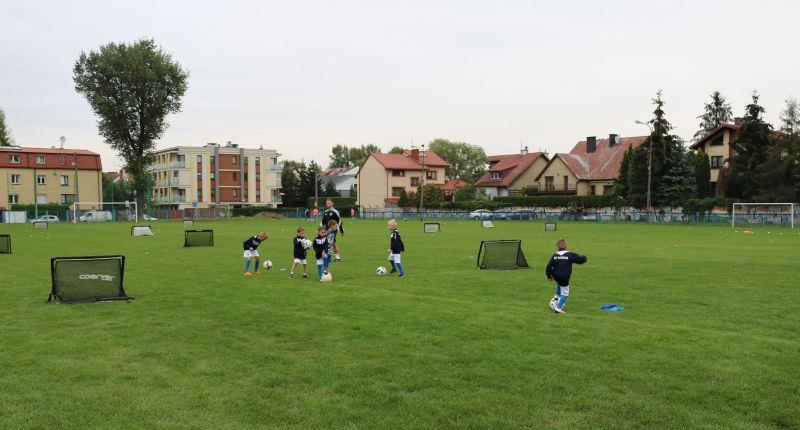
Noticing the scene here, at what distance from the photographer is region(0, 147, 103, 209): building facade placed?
89.6 metres

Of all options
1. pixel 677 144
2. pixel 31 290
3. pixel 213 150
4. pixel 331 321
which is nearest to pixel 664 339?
pixel 331 321

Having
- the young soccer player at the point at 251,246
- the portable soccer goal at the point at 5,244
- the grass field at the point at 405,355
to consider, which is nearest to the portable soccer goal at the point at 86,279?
the grass field at the point at 405,355

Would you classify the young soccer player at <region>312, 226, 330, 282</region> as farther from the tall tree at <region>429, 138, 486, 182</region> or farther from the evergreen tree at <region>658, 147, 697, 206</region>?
the tall tree at <region>429, 138, 486, 182</region>

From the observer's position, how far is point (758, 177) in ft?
201

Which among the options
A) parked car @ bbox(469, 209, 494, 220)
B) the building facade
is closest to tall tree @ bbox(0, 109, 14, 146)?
the building facade

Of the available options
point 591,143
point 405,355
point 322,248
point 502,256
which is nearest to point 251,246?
point 322,248

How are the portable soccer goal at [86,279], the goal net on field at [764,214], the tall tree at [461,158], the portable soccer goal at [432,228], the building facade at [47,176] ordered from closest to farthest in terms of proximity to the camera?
the portable soccer goal at [86,279] < the portable soccer goal at [432,228] < the goal net on field at [764,214] < the building facade at [47,176] < the tall tree at [461,158]

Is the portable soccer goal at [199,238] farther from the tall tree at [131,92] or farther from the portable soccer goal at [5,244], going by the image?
the tall tree at [131,92]

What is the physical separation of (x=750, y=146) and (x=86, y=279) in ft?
221

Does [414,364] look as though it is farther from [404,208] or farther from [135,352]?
[404,208]

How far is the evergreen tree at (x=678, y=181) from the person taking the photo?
67.2 m

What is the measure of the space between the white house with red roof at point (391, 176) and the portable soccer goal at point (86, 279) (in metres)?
89.7

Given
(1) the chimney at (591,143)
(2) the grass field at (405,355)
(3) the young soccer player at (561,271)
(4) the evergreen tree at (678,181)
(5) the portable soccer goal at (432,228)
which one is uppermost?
(1) the chimney at (591,143)

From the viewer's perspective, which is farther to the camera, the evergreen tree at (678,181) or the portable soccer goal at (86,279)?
the evergreen tree at (678,181)
